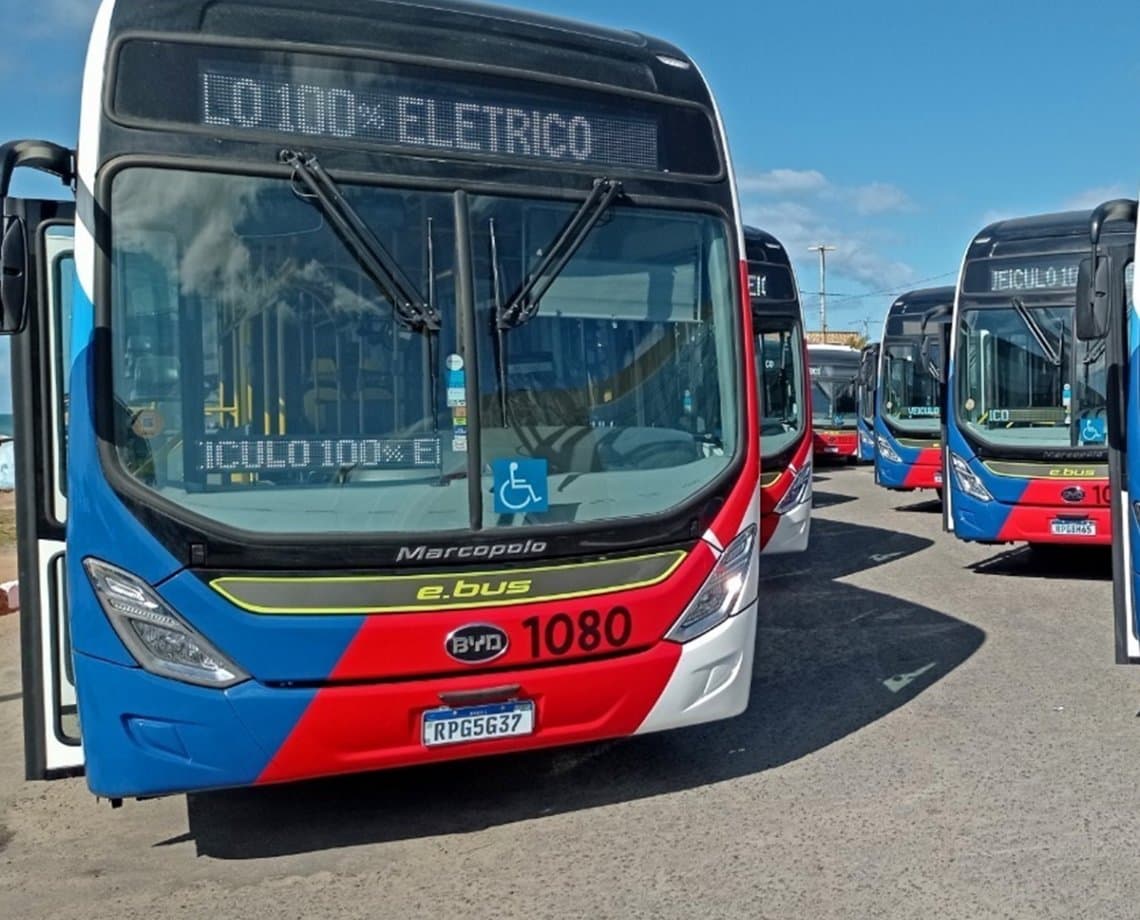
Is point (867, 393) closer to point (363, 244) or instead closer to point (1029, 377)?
point (1029, 377)

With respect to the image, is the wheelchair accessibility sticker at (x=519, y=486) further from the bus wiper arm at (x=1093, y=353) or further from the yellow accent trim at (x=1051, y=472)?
the bus wiper arm at (x=1093, y=353)

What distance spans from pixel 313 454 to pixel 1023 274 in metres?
8.28

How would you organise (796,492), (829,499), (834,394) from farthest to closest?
(834,394), (829,499), (796,492)

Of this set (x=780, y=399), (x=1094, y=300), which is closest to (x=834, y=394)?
(x=780, y=399)

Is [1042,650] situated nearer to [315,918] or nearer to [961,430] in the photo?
[961,430]

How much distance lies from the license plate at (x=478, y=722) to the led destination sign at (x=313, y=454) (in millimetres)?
939

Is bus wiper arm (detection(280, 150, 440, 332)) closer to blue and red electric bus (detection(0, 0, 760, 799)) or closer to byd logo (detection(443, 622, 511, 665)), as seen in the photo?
blue and red electric bus (detection(0, 0, 760, 799))

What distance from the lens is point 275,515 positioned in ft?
14.1

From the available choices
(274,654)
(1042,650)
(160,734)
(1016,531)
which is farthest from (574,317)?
(1016,531)

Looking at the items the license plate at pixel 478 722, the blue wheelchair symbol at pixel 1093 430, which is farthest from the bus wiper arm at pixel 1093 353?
the license plate at pixel 478 722

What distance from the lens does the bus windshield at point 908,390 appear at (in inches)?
679

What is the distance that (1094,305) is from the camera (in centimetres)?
571

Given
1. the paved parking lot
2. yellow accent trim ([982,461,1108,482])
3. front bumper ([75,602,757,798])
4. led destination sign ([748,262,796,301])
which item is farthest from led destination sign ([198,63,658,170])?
led destination sign ([748,262,796,301])

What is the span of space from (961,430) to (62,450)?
8.25 metres
